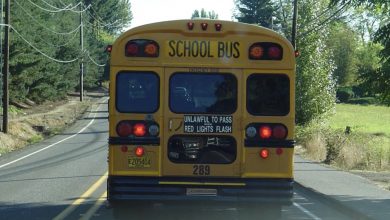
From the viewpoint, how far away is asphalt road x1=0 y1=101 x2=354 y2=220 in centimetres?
1025

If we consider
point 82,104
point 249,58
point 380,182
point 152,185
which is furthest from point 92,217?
point 82,104

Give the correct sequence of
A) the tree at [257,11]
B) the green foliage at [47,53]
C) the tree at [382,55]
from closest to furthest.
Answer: the tree at [382,55], the green foliage at [47,53], the tree at [257,11]

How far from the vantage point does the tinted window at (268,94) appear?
9008mm

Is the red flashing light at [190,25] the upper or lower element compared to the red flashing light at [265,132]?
upper

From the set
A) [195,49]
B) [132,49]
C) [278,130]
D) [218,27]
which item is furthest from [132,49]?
[278,130]

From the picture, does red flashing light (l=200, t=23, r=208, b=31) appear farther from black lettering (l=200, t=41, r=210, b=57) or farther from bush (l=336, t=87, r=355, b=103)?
bush (l=336, t=87, r=355, b=103)

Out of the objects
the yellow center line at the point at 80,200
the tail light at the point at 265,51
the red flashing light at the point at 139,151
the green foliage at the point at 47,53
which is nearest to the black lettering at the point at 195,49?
the tail light at the point at 265,51

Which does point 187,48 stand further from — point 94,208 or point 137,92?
point 94,208

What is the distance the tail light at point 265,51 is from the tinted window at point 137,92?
1.36 m

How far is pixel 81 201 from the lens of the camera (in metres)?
12.1

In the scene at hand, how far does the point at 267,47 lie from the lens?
905 centimetres

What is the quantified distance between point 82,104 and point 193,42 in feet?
188

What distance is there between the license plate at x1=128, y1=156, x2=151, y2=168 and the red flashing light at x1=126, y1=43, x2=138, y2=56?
4.60ft

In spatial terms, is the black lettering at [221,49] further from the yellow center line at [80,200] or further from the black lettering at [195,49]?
the yellow center line at [80,200]
